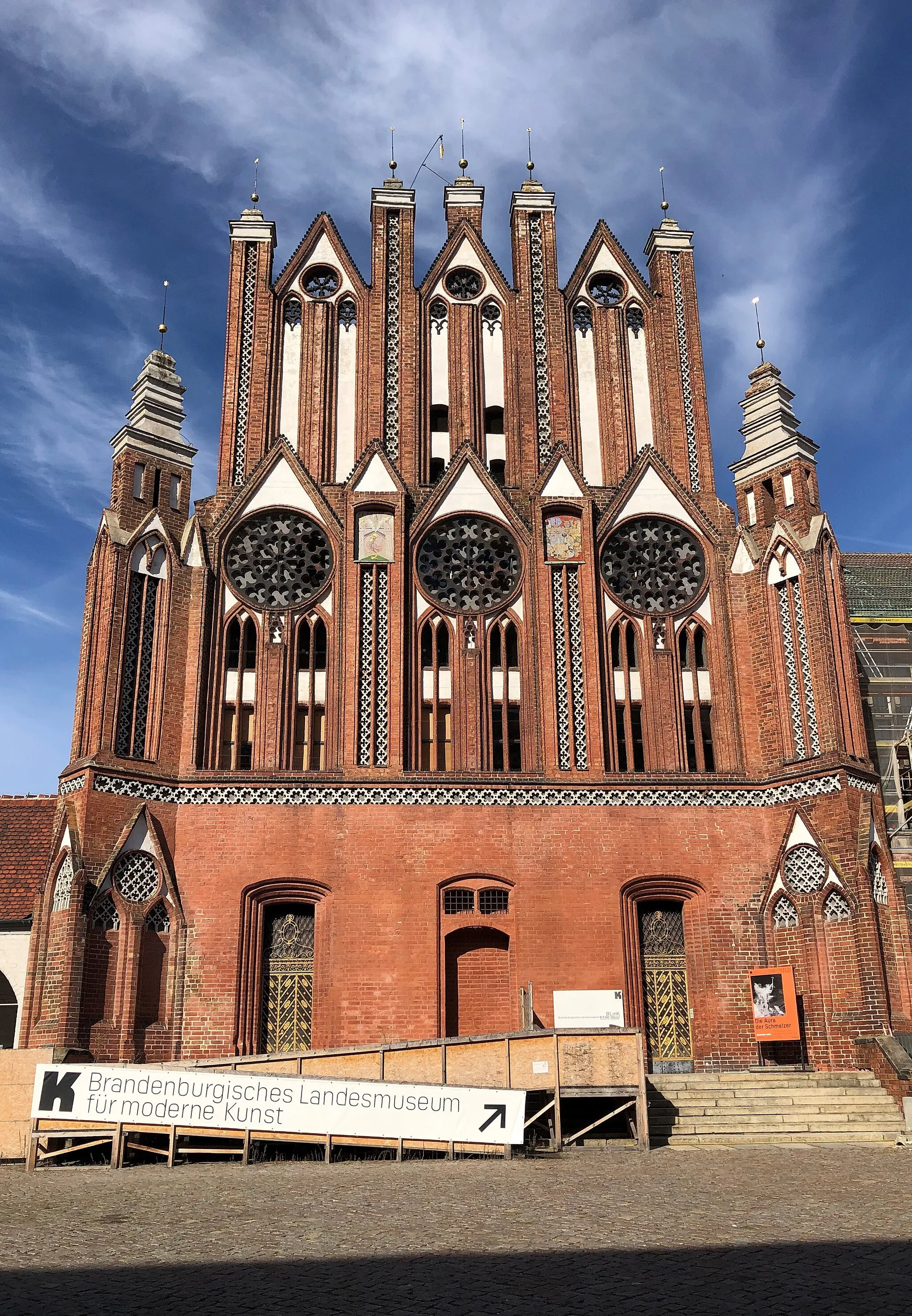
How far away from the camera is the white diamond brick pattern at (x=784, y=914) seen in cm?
2356

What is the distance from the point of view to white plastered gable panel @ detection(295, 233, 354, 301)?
2864cm

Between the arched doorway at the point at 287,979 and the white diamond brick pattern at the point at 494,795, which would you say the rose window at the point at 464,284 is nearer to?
the white diamond brick pattern at the point at 494,795

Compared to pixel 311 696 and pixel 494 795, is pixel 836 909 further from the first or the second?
pixel 311 696

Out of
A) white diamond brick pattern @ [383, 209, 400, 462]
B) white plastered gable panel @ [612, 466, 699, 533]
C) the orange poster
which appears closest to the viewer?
the orange poster

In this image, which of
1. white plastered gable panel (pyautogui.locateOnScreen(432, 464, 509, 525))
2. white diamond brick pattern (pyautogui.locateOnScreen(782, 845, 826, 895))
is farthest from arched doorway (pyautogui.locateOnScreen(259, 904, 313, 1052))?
white diamond brick pattern (pyautogui.locateOnScreen(782, 845, 826, 895))

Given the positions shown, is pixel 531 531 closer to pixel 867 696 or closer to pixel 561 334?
pixel 561 334

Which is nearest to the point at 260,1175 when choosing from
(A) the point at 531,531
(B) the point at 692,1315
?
(B) the point at 692,1315

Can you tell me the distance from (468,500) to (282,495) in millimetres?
4128

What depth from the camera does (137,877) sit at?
884 inches

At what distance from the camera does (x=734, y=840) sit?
24.3m

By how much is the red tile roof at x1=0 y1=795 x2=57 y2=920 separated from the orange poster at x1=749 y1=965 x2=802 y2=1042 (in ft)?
46.2

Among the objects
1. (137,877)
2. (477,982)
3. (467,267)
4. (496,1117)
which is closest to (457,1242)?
(496,1117)

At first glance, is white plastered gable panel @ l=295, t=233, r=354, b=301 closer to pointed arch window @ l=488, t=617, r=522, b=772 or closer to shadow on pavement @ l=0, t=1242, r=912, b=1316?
pointed arch window @ l=488, t=617, r=522, b=772


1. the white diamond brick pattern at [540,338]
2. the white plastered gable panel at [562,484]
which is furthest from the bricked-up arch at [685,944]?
the white diamond brick pattern at [540,338]
